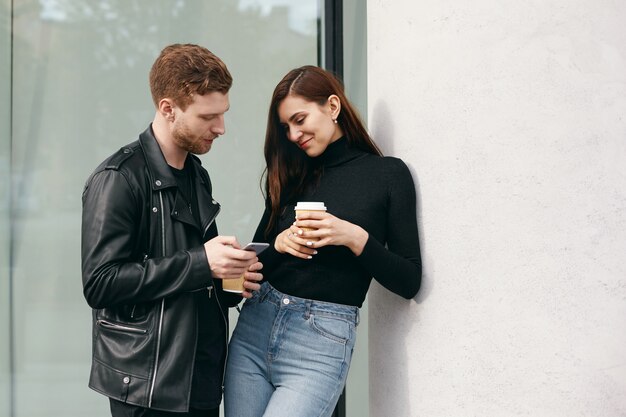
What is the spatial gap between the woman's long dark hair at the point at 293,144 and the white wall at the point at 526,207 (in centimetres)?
30

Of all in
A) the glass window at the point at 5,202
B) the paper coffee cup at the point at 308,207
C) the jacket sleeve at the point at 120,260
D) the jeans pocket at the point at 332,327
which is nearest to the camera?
the jacket sleeve at the point at 120,260

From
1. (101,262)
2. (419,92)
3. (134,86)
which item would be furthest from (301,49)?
(101,262)

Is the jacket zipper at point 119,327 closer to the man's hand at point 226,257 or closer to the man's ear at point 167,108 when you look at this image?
the man's hand at point 226,257

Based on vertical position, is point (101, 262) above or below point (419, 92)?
below

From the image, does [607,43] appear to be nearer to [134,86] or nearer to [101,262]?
[101,262]

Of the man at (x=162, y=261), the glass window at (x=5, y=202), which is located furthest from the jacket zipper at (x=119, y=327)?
the glass window at (x=5, y=202)

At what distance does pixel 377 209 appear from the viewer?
110 inches

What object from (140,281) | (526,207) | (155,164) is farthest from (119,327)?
(526,207)

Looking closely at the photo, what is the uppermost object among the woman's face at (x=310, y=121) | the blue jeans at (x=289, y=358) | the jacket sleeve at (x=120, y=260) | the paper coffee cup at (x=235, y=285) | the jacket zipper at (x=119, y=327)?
the woman's face at (x=310, y=121)

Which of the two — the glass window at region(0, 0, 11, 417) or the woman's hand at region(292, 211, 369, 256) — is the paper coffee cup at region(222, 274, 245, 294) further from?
the glass window at region(0, 0, 11, 417)

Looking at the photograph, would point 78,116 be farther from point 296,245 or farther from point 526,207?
point 526,207

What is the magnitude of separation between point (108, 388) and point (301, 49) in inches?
96.0

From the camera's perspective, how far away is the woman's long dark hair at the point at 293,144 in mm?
2939

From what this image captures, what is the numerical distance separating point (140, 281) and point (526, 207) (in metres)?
1.18
